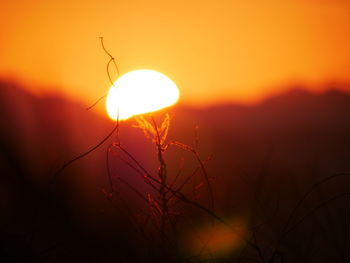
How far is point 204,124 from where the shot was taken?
8.61 m

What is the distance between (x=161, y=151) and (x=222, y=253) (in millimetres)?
776

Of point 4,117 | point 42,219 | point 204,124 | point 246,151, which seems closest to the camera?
point 42,219

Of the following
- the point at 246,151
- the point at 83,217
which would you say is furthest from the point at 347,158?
the point at 83,217

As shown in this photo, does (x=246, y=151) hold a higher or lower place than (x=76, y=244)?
lower

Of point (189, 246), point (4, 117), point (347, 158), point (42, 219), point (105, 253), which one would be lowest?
point (347, 158)

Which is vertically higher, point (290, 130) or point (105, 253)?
point (105, 253)

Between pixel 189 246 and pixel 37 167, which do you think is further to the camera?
pixel 37 167

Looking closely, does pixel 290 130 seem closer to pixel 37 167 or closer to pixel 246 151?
pixel 246 151

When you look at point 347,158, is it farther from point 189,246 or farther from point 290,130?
point 189,246

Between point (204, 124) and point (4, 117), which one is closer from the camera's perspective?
point (4, 117)

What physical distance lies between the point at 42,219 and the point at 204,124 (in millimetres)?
6458

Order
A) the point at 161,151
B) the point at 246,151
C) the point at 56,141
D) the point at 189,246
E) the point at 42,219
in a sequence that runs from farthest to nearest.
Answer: the point at 246,151 → the point at 56,141 → the point at 189,246 → the point at 42,219 → the point at 161,151

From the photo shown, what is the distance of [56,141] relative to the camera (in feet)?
12.7

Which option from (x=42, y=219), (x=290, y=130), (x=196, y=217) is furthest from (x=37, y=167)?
(x=290, y=130)
